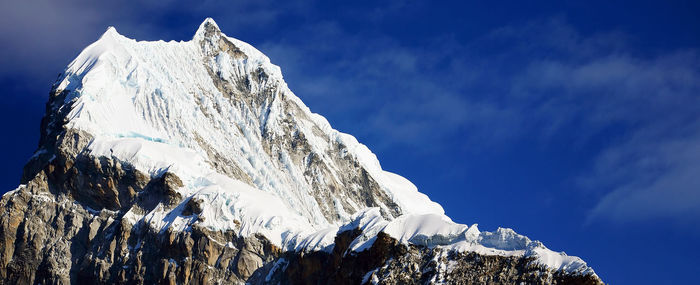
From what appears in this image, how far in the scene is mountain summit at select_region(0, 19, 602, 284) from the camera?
3551 inches

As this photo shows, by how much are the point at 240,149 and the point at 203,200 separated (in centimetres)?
3285

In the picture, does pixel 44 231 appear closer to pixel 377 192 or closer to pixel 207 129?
pixel 207 129

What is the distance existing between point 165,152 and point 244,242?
62.1 ft

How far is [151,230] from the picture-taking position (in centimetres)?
10750

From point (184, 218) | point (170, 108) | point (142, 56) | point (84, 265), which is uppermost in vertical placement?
point (142, 56)

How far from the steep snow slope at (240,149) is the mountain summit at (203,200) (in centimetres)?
23

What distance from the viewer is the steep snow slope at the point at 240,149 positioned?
331ft

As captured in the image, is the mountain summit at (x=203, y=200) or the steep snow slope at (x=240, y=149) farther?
the steep snow slope at (x=240, y=149)

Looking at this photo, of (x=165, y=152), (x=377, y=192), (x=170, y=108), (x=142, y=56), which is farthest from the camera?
(x=377, y=192)

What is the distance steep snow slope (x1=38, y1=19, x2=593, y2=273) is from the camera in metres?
101

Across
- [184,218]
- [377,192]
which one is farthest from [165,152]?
[377,192]

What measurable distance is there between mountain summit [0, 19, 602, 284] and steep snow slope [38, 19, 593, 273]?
226mm

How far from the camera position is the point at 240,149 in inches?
5517

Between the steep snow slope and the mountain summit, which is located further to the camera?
the steep snow slope
